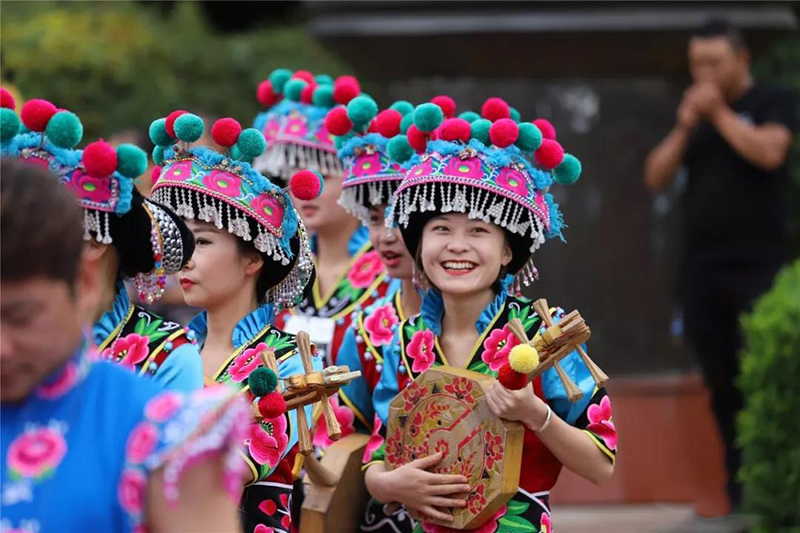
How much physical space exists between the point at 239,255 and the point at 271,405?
73cm

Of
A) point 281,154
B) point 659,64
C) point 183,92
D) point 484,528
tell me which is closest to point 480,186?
point 484,528

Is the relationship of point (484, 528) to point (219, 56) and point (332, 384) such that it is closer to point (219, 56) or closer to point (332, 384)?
point (332, 384)

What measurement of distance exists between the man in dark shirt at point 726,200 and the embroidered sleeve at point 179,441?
5.19 m

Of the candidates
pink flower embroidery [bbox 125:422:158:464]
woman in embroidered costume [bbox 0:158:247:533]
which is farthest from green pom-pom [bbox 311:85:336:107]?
pink flower embroidery [bbox 125:422:158:464]

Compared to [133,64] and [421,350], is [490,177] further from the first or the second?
[133,64]

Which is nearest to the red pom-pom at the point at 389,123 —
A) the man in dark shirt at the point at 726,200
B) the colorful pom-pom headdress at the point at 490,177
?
the colorful pom-pom headdress at the point at 490,177

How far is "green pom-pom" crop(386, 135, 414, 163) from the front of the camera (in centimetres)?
432

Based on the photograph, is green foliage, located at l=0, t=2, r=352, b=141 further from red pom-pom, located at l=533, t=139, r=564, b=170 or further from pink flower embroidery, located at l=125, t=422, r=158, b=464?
pink flower embroidery, located at l=125, t=422, r=158, b=464

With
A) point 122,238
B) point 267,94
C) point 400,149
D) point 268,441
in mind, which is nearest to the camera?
point 122,238

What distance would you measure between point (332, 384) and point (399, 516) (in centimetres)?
90

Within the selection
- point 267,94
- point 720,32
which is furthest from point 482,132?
point 720,32

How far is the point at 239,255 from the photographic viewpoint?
13.3 feet

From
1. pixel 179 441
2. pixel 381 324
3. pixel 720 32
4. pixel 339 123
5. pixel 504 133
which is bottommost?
pixel 179 441

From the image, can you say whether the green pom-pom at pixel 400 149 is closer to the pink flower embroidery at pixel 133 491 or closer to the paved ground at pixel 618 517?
the pink flower embroidery at pixel 133 491
